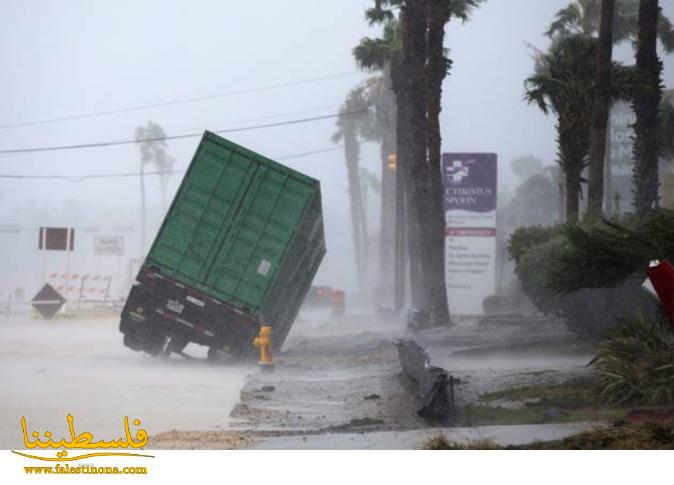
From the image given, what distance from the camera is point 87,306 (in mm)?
35844

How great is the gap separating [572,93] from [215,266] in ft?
18.2

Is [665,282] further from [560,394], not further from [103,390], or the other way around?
[103,390]

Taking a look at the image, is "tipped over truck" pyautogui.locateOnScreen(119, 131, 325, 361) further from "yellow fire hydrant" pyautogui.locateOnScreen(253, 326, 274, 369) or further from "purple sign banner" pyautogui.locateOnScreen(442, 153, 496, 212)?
"purple sign banner" pyautogui.locateOnScreen(442, 153, 496, 212)

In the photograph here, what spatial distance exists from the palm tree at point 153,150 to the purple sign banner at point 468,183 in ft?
13.3

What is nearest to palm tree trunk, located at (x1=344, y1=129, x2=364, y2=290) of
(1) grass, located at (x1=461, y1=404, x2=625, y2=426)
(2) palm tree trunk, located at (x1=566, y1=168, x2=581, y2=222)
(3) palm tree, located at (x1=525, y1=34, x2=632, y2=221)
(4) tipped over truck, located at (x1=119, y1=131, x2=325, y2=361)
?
(4) tipped over truck, located at (x1=119, y1=131, x2=325, y2=361)

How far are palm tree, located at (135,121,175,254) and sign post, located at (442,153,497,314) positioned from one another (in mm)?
5669

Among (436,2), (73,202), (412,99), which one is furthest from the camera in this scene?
(412,99)

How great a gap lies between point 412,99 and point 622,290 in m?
8.05

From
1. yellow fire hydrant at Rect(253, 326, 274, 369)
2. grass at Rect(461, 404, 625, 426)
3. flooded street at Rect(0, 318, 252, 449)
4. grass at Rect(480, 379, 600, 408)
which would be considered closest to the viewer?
flooded street at Rect(0, 318, 252, 449)

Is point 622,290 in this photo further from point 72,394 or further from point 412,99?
point 412,99

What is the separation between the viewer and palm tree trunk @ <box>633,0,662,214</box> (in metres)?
11.3

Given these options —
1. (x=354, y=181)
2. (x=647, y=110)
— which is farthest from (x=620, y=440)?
(x=354, y=181)

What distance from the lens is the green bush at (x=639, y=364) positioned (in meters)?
9.84
